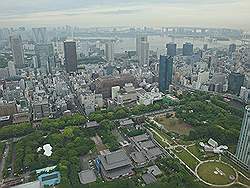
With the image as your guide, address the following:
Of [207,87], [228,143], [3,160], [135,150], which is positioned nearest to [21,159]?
[3,160]

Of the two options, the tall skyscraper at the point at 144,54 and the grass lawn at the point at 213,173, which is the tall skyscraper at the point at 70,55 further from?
the grass lawn at the point at 213,173

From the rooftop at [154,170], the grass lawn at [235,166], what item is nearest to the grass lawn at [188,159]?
the grass lawn at [235,166]

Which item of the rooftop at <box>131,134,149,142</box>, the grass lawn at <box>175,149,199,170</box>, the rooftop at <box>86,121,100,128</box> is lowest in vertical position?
the grass lawn at <box>175,149,199,170</box>

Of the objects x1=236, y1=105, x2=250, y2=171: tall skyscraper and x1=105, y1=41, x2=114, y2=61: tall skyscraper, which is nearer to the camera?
x1=236, y1=105, x2=250, y2=171: tall skyscraper

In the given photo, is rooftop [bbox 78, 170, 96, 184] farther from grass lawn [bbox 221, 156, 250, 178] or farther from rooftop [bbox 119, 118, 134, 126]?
grass lawn [bbox 221, 156, 250, 178]

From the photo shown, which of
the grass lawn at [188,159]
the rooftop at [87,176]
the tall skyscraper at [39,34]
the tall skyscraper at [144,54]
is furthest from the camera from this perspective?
the tall skyscraper at [39,34]

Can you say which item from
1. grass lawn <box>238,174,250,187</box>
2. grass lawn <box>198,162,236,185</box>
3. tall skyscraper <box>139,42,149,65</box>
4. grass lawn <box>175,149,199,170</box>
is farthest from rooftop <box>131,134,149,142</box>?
tall skyscraper <box>139,42,149,65</box>
